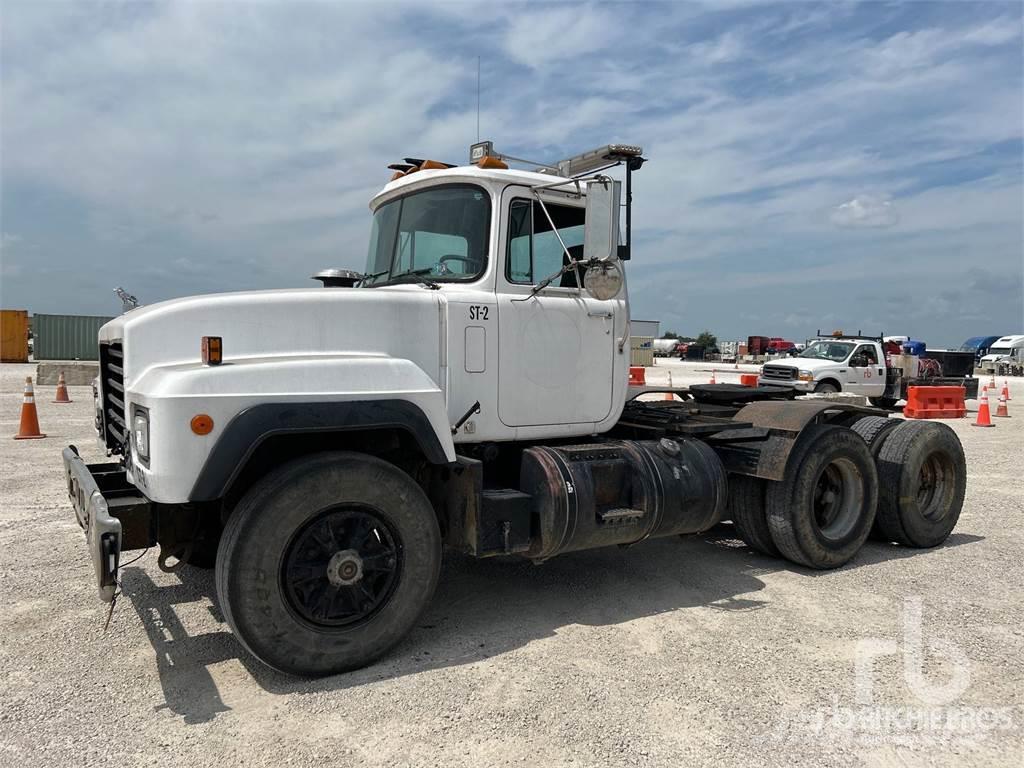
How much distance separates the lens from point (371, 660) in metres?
3.87

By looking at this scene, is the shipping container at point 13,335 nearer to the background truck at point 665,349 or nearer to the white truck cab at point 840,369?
the white truck cab at point 840,369

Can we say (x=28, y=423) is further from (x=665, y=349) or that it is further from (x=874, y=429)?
(x=665, y=349)

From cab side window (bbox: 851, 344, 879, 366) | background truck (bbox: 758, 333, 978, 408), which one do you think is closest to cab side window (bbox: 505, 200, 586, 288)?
background truck (bbox: 758, 333, 978, 408)

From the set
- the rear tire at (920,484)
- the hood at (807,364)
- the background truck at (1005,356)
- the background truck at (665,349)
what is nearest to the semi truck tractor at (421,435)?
the rear tire at (920,484)

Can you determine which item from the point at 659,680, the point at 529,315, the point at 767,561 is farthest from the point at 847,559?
the point at 529,315

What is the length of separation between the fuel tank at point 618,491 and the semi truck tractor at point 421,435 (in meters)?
0.01

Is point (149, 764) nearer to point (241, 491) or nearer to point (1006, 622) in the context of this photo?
point (241, 491)

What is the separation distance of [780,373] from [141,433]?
1744 cm

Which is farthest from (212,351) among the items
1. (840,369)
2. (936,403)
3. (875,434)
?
(936,403)

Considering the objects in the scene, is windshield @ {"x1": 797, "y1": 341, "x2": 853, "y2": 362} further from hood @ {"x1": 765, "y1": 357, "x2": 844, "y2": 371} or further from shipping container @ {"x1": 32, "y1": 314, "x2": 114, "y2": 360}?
shipping container @ {"x1": 32, "y1": 314, "x2": 114, "y2": 360}

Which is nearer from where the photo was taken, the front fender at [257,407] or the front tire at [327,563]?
the front fender at [257,407]

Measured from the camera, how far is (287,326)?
406 centimetres

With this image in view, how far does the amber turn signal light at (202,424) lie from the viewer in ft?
11.2

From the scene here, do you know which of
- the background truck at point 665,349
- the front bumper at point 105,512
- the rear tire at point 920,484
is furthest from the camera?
the background truck at point 665,349
